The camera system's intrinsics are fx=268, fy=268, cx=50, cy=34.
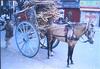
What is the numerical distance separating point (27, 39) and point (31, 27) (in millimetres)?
84

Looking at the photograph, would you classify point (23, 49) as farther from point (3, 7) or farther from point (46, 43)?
point (3, 7)

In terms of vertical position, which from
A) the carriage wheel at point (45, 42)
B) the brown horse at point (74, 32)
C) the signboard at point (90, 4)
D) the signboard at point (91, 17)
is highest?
the signboard at point (90, 4)

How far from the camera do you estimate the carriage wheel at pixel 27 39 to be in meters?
1.66

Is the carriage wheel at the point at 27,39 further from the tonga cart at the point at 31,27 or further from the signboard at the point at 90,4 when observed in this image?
the signboard at the point at 90,4

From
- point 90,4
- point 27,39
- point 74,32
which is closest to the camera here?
point 90,4

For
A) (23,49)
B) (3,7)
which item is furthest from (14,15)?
(23,49)

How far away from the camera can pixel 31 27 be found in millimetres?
1670

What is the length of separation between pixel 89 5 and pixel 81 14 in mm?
67

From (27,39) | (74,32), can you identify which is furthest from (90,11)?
(27,39)

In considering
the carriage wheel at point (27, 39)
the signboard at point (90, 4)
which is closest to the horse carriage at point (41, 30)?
the carriage wheel at point (27, 39)

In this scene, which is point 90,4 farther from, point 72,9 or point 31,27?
point 31,27

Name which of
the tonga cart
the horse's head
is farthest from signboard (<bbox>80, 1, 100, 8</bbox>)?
the tonga cart

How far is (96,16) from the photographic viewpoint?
149 cm

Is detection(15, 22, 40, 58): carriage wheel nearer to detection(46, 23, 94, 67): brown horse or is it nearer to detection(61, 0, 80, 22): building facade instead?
detection(46, 23, 94, 67): brown horse
